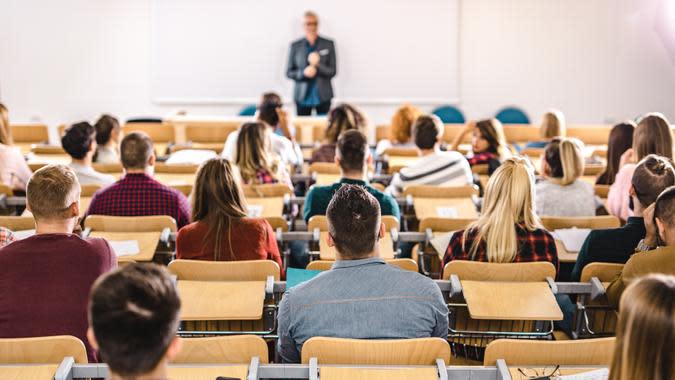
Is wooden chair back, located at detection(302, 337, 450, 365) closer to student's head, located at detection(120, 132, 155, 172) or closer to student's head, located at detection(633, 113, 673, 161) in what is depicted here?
student's head, located at detection(120, 132, 155, 172)

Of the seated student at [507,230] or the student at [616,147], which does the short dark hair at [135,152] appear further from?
the student at [616,147]

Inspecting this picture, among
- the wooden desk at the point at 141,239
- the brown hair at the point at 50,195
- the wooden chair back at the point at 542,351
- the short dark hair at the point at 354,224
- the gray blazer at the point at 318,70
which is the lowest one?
the wooden chair back at the point at 542,351

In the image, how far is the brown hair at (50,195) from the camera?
300 cm

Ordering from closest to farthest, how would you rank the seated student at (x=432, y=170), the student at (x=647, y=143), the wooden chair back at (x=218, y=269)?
the wooden chair back at (x=218, y=269), the student at (x=647, y=143), the seated student at (x=432, y=170)

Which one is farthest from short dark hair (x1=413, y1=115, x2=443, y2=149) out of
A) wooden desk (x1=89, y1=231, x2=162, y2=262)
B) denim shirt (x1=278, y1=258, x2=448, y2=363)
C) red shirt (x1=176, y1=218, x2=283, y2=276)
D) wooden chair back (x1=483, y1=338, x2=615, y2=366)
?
wooden chair back (x1=483, y1=338, x2=615, y2=366)

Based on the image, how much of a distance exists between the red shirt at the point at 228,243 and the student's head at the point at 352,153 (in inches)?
37.7

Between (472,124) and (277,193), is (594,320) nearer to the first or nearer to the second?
(277,193)

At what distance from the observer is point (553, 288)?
3152 millimetres

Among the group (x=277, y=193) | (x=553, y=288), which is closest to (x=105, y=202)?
(x=277, y=193)

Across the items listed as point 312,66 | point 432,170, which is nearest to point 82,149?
point 432,170

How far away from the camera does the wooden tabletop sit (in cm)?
290

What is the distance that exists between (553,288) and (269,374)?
131 cm

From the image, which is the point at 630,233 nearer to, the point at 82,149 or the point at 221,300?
the point at 221,300

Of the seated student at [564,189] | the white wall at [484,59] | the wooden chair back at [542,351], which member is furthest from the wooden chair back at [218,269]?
the white wall at [484,59]
